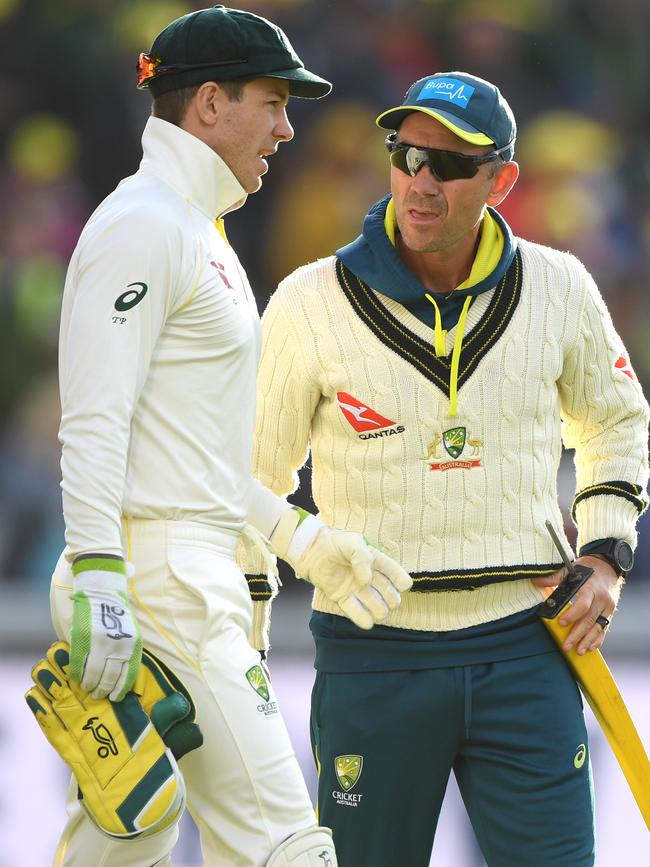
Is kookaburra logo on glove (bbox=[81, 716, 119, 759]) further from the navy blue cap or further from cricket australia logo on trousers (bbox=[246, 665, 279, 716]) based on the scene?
the navy blue cap

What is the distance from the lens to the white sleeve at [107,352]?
8.09ft

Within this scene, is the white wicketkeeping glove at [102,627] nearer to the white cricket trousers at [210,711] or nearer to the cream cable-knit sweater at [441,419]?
the white cricket trousers at [210,711]

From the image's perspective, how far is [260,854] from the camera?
2570mm

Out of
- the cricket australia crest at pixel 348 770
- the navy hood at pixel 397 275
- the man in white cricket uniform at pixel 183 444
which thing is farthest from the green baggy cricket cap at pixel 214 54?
the cricket australia crest at pixel 348 770

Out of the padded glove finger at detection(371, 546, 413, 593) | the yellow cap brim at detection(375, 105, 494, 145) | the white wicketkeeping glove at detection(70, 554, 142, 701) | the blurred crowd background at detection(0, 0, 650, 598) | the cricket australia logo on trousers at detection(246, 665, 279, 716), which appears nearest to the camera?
the white wicketkeeping glove at detection(70, 554, 142, 701)

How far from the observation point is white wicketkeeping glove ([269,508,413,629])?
2.96 meters

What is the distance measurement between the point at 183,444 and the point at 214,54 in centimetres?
71

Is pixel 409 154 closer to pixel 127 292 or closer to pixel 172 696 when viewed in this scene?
pixel 127 292

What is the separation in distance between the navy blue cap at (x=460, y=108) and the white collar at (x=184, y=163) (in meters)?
0.54

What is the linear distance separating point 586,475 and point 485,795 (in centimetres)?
75

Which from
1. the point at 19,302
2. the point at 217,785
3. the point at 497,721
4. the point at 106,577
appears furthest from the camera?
the point at 19,302

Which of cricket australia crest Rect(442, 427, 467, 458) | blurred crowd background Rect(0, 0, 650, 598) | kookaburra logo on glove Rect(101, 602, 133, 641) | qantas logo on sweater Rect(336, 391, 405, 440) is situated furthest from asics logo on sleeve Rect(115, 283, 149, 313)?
blurred crowd background Rect(0, 0, 650, 598)

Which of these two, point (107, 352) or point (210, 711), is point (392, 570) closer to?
point (210, 711)

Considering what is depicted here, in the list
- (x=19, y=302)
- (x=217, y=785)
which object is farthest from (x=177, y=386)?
(x=19, y=302)
